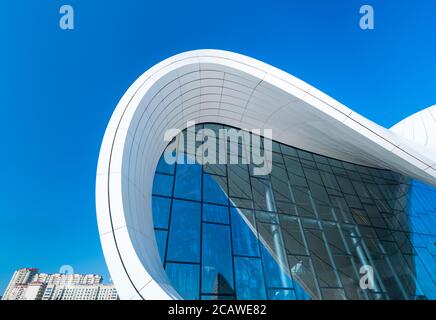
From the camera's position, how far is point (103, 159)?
20.3ft

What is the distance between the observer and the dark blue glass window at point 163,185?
9281 millimetres

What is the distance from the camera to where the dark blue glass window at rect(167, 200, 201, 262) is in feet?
26.0

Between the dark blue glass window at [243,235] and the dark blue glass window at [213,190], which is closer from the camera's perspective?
the dark blue glass window at [243,235]

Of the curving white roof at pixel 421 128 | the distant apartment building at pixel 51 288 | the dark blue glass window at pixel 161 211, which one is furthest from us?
the distant apartment building at pixel 51 288

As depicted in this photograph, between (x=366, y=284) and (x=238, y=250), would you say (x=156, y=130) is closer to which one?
(x=238, y=250)

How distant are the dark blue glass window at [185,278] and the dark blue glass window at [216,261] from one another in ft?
0.71

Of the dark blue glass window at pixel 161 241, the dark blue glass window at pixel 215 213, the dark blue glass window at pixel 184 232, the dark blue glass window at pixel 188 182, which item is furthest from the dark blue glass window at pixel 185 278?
the dark blue glass window at pixel 188 182

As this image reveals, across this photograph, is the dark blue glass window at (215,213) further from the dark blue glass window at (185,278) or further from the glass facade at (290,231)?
the dark blue glass window at (185,278)

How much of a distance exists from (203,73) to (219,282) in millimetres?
7393

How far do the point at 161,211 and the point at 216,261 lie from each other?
2421mm

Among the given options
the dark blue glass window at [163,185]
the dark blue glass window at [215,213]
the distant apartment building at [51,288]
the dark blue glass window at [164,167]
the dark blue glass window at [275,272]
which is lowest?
the dark blue glass window at [275,272]

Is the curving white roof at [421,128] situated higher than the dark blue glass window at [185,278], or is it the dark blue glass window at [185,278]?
the curving white roof at [421,128]
